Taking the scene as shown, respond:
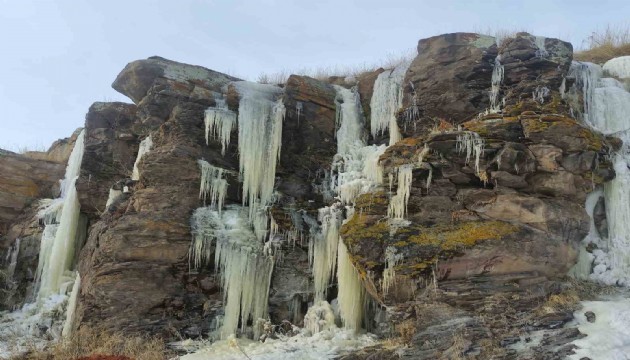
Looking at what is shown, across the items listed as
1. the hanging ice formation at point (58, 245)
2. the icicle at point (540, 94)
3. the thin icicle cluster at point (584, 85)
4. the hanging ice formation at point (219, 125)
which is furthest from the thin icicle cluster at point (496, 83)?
the hanging ice formation at point (58, 245)

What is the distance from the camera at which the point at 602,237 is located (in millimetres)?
11023

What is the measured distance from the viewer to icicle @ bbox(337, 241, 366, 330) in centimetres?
1130

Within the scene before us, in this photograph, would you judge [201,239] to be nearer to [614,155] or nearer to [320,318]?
[320,318]

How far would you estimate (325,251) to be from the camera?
12758 millimetres

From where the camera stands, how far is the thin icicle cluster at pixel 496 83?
12852mm

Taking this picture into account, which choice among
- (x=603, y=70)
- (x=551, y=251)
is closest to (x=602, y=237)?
(x=551, y=251)

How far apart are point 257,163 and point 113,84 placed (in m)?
5.66

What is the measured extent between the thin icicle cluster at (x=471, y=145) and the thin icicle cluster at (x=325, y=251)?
338 centimetres

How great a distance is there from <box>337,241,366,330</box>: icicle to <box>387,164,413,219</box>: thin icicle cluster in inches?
54.2

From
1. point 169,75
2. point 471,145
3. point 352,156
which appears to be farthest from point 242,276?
point 169,75

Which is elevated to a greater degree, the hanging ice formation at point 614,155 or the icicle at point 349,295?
the hanging ice formation at point 614,155

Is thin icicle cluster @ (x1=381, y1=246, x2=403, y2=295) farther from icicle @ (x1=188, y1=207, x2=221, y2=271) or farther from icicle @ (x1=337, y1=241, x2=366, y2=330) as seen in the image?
icicle @ (x1=188, y1=207, x2=221, y2=271)

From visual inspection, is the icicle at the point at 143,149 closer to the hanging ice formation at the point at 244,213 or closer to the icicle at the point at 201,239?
the hanging ice formation at the point at 244,213

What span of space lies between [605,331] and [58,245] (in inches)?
568
